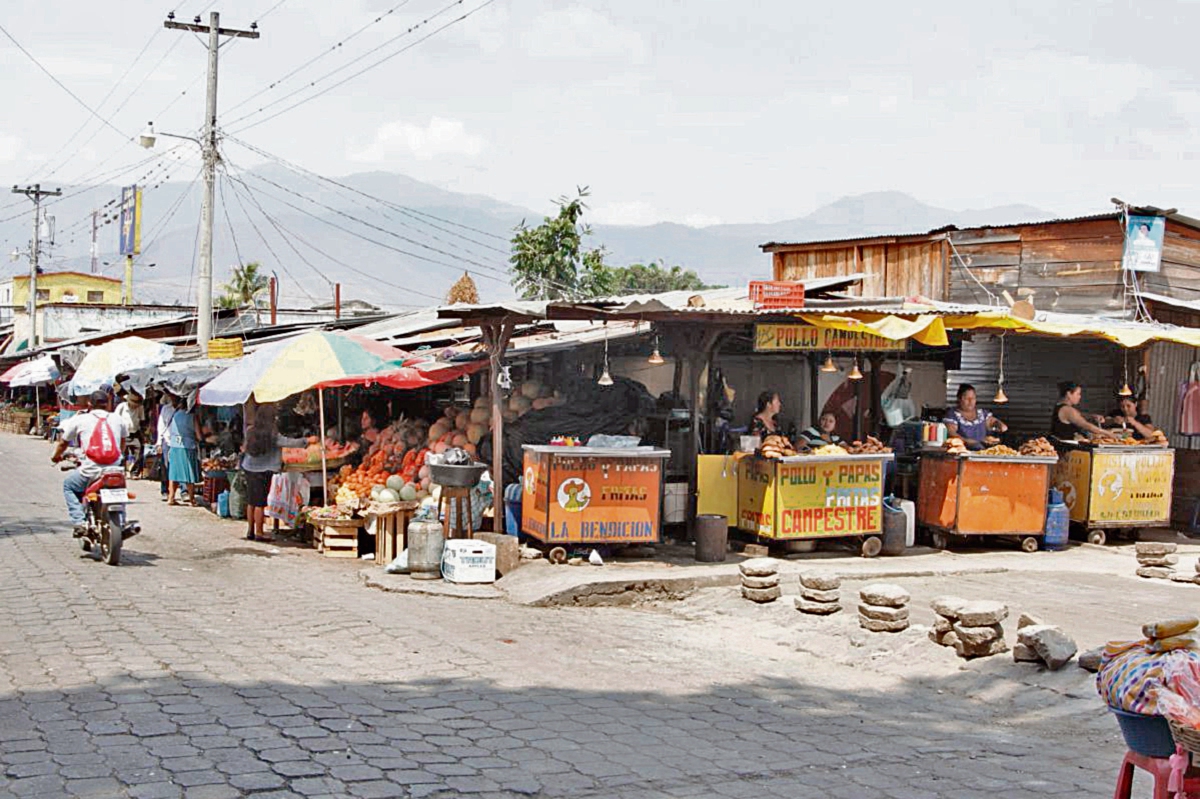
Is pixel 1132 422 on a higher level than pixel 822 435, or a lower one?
higher

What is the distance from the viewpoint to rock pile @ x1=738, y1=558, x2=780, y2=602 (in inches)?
413

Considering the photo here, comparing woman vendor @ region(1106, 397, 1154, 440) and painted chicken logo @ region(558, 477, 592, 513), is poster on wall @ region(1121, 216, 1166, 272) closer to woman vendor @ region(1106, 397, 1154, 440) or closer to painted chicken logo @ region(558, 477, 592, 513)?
woman vendor @ region(1106, 397, 1154, 440)

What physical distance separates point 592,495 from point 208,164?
16.1 meters

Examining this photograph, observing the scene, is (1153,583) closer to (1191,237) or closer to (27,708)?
(1191,237)

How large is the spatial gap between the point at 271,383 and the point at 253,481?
84.2 inches

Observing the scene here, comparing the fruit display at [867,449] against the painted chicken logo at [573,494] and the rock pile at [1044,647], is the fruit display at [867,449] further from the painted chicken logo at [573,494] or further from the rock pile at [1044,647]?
the rock pile at [1044,647]

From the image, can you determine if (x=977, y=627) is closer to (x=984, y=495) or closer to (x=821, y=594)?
(x=821, y=594)

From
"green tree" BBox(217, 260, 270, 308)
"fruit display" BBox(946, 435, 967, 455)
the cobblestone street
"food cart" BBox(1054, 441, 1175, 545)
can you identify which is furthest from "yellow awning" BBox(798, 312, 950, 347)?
"green tree" BBox(217, 260, 270, 308)

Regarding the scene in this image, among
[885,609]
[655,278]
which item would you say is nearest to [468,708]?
[885,609]

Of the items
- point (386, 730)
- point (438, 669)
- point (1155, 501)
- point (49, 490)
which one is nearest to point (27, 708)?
point (386, 730)

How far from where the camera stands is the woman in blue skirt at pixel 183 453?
18562 millimetres

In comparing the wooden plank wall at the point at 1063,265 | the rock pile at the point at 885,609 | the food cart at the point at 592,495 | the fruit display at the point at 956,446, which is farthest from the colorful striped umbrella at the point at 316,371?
the wooden plank wall at the point at 1063,265

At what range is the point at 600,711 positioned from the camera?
6941 mm

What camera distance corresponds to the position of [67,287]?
83.1 metres
